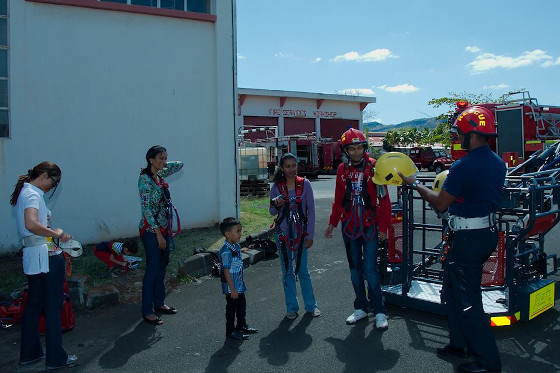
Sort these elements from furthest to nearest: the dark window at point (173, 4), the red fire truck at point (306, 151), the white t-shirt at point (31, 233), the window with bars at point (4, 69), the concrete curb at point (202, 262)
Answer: the red fire truck at point (306, 151)
the dark window at point (173, 4)
the window with bars at point (4, 69)
the concrete curb at point (202, 262)
the white t-shirt at point (31, 233)

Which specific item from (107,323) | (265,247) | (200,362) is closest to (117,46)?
(265,247)

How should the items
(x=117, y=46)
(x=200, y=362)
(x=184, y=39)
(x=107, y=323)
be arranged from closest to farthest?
(x=200, y=362), (x=107, y=323), (x=117, y=46), (x=184, y=39)

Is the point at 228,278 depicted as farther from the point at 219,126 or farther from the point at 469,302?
the point at 219,126

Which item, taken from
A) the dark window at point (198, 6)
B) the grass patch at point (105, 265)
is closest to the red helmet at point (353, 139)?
the grass patch at point (105, 265)

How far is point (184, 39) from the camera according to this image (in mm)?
9102

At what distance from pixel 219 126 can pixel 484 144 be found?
20.3 feet

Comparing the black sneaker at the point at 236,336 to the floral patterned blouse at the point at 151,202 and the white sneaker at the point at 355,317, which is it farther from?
the floral patterned blouse at the point at 151,202

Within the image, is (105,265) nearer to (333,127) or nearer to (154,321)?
(154,321)

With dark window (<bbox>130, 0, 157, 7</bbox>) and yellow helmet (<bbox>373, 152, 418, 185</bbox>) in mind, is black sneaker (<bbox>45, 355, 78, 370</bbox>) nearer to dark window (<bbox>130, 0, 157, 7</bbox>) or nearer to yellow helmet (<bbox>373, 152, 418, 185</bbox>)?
yellow helmet (<bbox>373, 152, 418, 185</bbox>)

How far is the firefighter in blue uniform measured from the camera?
375cm

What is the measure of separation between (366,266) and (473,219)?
1.32 meters

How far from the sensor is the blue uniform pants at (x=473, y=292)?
3.76 meters

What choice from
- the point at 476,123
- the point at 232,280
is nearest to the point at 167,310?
the point at 232,280

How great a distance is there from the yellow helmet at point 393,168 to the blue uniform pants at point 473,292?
Answer: 0.66 m
